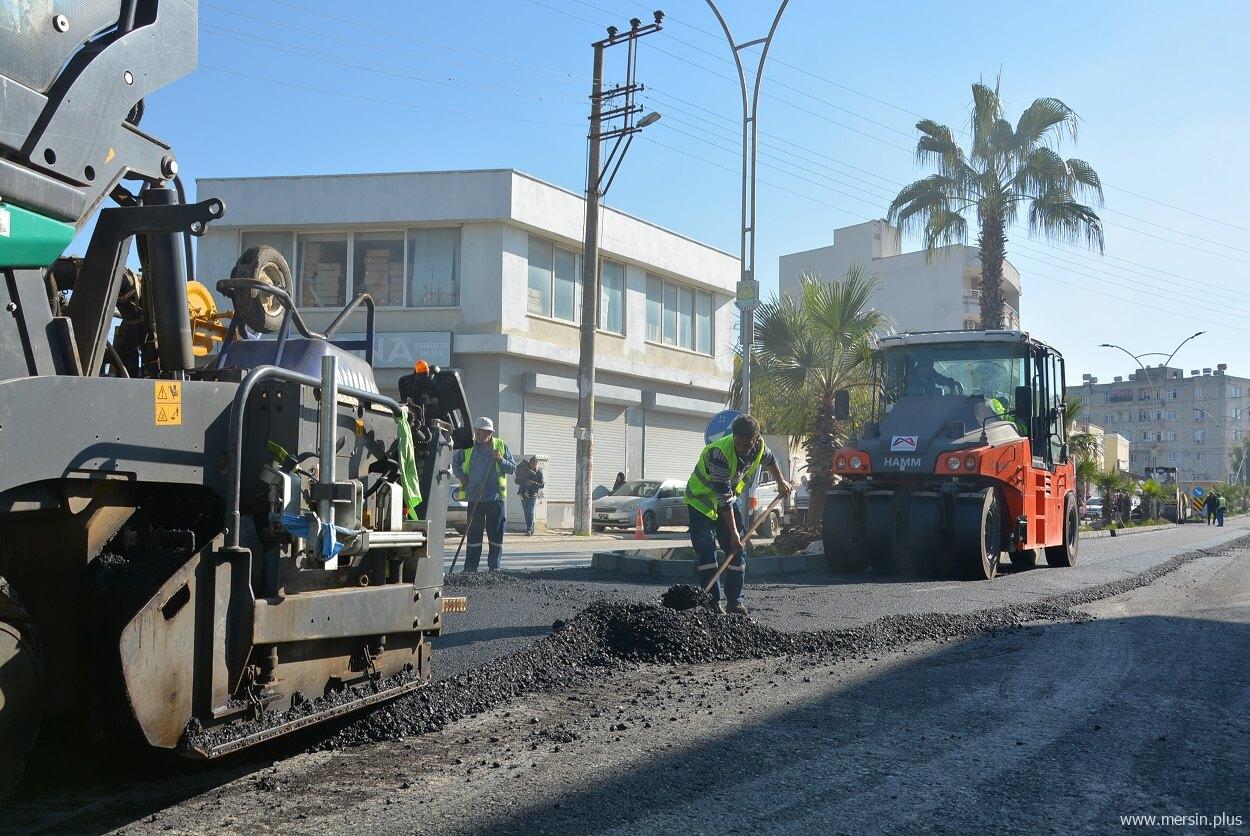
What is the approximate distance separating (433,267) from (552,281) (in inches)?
121

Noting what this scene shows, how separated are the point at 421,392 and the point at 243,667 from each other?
6.11 ft

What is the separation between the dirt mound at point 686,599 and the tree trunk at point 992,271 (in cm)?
1882

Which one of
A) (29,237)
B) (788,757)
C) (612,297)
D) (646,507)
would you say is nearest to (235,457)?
(29,237)

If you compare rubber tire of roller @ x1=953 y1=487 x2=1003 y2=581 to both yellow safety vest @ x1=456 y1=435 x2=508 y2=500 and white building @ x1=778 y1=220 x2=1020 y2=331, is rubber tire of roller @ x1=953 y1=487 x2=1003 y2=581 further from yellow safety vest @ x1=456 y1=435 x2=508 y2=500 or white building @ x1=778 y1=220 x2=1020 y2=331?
white building @ x1=778 y1=220 x2=1020 y2=331

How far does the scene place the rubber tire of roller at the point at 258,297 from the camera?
470 centimetres

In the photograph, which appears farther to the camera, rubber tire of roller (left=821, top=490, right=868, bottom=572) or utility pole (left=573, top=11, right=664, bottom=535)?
utility pole (left=573, top=11, right=664, bottom=535)

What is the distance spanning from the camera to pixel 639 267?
30.7 metres

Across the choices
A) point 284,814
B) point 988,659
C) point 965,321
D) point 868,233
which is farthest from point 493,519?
point 868,233

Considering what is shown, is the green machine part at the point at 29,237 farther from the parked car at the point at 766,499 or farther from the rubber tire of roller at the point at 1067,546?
the parked car at the point at 766,499

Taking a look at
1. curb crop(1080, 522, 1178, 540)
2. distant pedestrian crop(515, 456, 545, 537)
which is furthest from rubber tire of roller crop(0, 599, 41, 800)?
curb crop(1080, 522, 1178, 540)

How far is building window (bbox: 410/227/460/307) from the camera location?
2633 centimetres

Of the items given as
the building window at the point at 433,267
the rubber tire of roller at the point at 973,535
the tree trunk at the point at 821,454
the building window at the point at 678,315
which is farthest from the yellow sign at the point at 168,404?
the building window at the point at 678,315

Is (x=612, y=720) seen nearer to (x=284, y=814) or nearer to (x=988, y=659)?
(x=284, y=814)

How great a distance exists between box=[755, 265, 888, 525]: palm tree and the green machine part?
51.2ft
